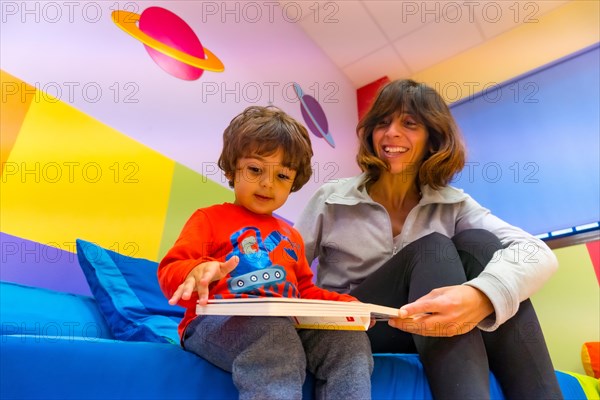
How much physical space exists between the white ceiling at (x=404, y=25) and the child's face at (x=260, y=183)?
166 centimetres

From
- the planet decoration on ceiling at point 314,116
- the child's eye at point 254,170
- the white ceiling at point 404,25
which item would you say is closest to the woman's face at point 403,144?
the child's eye at point 254,170

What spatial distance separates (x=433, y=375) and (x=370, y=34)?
2.04 m

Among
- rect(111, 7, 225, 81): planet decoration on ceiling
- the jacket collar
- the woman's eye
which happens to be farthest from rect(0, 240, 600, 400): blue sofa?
rect(111, 7, 225, 81): planet decoration on ceiling

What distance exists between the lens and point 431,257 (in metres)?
0.76

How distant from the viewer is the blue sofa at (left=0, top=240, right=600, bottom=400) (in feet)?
1.56

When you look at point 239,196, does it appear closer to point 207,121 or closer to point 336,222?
point 336,222

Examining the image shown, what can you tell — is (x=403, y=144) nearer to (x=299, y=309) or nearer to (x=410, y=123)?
(x=410, y=123)

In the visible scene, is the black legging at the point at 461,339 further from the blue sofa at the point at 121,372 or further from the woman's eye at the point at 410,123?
the woman's eye at the point at 410,123

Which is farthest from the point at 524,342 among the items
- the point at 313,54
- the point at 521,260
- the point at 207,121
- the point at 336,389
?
the point at 313,54

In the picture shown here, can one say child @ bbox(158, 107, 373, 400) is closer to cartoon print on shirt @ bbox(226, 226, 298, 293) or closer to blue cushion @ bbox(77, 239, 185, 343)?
cartoon print on shirt @ bbox(226, 226, 298, 293)

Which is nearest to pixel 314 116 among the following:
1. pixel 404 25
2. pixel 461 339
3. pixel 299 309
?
pixel 404 25

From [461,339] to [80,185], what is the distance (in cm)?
97

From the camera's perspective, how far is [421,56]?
8.32 ft

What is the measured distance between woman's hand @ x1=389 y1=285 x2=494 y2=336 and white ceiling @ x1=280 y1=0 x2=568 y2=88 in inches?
73.0
